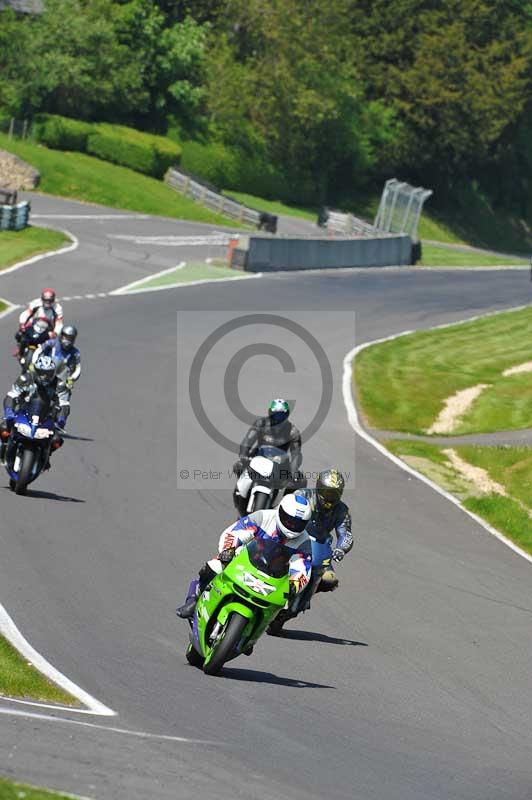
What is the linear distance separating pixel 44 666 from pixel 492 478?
15.0m

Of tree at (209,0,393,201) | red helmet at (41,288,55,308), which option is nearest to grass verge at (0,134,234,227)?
tree at (209,0,393,201)

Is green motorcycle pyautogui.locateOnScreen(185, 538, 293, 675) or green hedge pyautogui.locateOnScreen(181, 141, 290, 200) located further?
green hedge pyautogui.locateOnScreen(181, 141, 290, 200)

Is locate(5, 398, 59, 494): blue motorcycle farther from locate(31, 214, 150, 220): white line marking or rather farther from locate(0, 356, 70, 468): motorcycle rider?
locate(31, 214, 150, 220): white line marking

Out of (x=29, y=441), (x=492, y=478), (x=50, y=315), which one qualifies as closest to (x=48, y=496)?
(x=29, y=441)

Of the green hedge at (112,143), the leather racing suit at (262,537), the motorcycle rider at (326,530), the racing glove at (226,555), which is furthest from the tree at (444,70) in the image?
the racing glove at (226,555)

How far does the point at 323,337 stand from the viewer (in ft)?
127

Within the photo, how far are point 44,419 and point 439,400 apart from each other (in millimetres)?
15827

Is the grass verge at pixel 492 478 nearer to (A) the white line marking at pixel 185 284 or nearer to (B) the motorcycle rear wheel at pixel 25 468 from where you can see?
(B) the motorcycle rear wheel at pixel 25 468

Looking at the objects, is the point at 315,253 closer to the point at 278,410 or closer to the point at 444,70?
the point at 278,410

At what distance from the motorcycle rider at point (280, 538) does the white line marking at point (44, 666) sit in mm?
1336

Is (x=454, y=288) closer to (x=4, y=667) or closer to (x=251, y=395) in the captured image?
(x=251, y=395)

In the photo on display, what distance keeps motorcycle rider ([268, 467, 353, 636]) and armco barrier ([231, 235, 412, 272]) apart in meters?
35.8

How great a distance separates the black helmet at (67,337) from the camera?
22875mm

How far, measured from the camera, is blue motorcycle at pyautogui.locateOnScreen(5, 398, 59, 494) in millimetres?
18250
